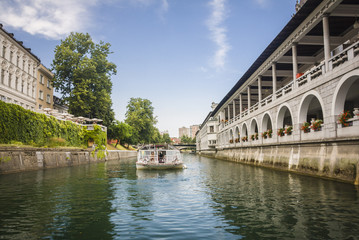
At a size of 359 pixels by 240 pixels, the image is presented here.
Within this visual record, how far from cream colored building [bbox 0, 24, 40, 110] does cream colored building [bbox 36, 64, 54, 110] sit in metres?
1.57

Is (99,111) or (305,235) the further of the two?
(99,111)

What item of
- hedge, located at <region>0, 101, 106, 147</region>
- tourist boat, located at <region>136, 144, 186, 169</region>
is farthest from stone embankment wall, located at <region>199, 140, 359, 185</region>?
hedge, located at <region>0, 101, 106, 147</region>

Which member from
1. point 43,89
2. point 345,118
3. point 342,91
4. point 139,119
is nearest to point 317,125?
point 342,91

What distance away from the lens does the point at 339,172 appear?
47.3 ft

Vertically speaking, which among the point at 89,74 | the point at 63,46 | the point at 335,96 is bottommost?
the point at 335,96

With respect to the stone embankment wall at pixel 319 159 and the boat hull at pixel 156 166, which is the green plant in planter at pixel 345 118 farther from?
the boat hull at pixel 156 166

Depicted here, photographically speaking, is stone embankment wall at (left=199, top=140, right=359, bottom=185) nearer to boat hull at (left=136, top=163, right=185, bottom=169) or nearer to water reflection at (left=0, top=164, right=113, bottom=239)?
boat hull at (left=136, top=163, right=185, bottom=169)

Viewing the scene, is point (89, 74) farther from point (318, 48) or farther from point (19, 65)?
point (318, 48)

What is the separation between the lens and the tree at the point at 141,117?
86375 millimetres

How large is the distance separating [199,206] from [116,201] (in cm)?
318

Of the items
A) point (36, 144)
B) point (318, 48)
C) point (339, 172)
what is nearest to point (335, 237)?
point (339, 172)

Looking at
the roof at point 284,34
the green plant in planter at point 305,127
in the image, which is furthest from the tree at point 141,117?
the green plant in planter at point 305,127

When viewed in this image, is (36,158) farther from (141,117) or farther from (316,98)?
(141,117)

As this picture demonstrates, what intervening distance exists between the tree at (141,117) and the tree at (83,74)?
35289 millimetres
